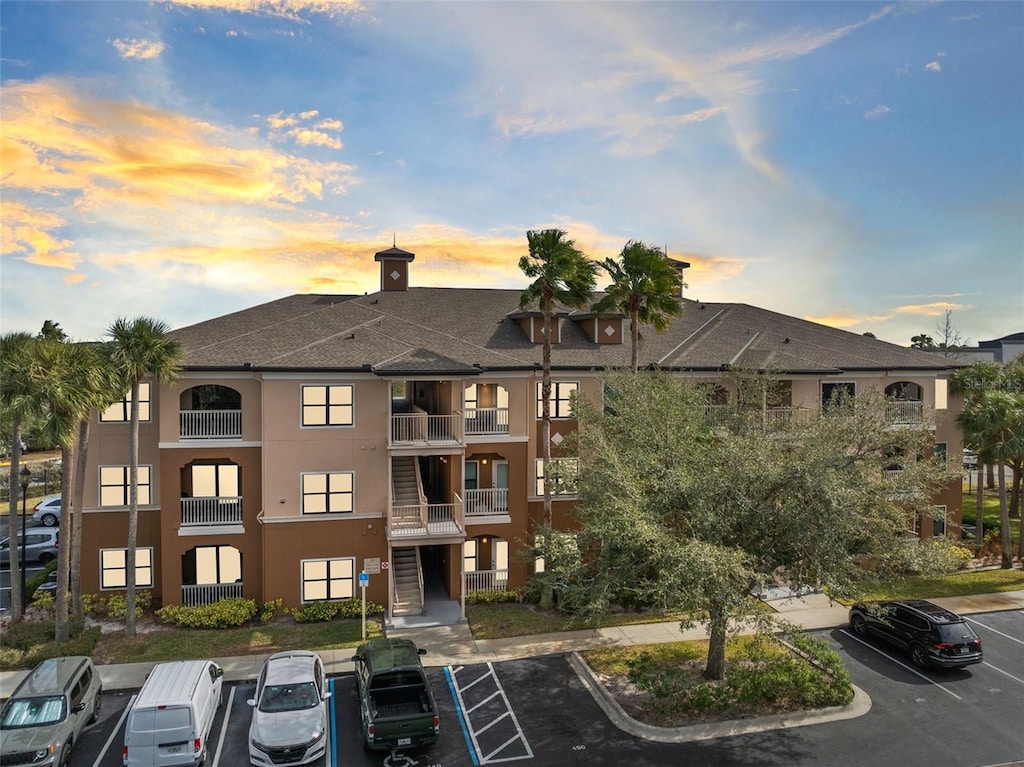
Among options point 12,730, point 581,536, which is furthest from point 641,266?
point 12,730

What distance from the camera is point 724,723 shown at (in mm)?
16016

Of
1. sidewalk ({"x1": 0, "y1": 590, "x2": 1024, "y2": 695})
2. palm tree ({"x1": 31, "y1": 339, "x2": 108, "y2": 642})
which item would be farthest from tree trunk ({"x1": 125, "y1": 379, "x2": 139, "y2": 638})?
Answer: sidewalk ({"x1": 0, "y1": 590, "x2": 1024, "y2": 695})

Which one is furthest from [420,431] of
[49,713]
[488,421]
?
[49,713]

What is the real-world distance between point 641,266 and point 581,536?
1077 cm

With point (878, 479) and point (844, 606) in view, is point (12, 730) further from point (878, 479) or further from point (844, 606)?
point (844, 606)

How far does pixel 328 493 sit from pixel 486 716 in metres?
9.85

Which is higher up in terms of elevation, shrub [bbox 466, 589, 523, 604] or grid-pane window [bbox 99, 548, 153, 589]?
grid-pane window [bbox 99, 548, 153, 589]

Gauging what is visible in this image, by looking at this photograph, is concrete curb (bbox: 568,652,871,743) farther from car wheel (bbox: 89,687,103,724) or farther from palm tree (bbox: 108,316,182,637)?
palm tree (bbox: 108,316,182,637)

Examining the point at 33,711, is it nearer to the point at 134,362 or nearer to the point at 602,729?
the point at 134,362

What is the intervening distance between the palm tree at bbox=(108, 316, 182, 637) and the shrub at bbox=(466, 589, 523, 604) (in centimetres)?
1104

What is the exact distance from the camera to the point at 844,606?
78.7 ft

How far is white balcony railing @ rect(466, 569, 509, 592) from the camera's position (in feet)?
80.7

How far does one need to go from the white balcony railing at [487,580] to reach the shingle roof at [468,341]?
7689 millimetres

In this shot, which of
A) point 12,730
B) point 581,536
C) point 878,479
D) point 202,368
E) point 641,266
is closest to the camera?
point 12,730
